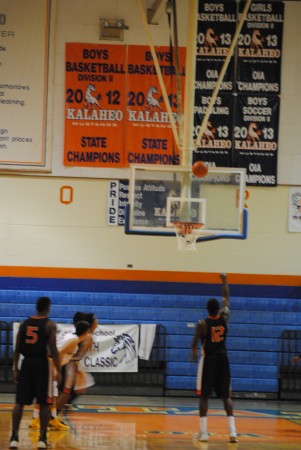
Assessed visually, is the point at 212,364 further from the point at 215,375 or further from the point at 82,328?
the point at 82,328

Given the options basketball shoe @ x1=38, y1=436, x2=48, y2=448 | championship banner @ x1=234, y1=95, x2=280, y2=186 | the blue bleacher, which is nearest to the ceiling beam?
championship banner @ x1=234, y1=95, x2=280, y2=186

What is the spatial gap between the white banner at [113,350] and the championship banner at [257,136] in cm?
401

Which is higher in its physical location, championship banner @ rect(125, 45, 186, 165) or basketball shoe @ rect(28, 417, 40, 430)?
championship banner @ rect(125, 45, 186, 165)

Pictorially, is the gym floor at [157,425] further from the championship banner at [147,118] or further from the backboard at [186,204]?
the championship banner at [147,118]

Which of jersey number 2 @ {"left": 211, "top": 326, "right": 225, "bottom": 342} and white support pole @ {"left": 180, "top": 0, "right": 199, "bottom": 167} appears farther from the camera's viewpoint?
white support pole @ {"left": 180, "top": 0, "right": 199, "bottom": 167}

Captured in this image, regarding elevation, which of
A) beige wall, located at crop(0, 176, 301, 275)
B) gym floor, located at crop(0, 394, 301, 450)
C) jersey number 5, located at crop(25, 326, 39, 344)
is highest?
beige wall, located at crop(0, 176, 301, 275)

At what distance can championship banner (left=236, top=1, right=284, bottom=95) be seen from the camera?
57.0ft

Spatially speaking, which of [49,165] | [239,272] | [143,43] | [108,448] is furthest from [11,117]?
[108,448]

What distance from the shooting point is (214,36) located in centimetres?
1738

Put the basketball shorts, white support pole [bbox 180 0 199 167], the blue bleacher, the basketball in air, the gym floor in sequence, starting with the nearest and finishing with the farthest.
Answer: the gym floor → the basketball shorts → the basketball in air → white support pole [bbox 180 0 199 167] → the blue bleacher

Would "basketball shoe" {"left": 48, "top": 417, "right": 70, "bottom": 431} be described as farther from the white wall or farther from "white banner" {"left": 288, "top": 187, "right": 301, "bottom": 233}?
"white banner" {"left": 288, "top": 187, "right": 301, "bottom": 233}

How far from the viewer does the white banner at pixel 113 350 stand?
1600 centimetres

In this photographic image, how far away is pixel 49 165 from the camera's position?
17094mm

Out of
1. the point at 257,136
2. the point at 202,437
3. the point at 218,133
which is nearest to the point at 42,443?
the point at 202,437
